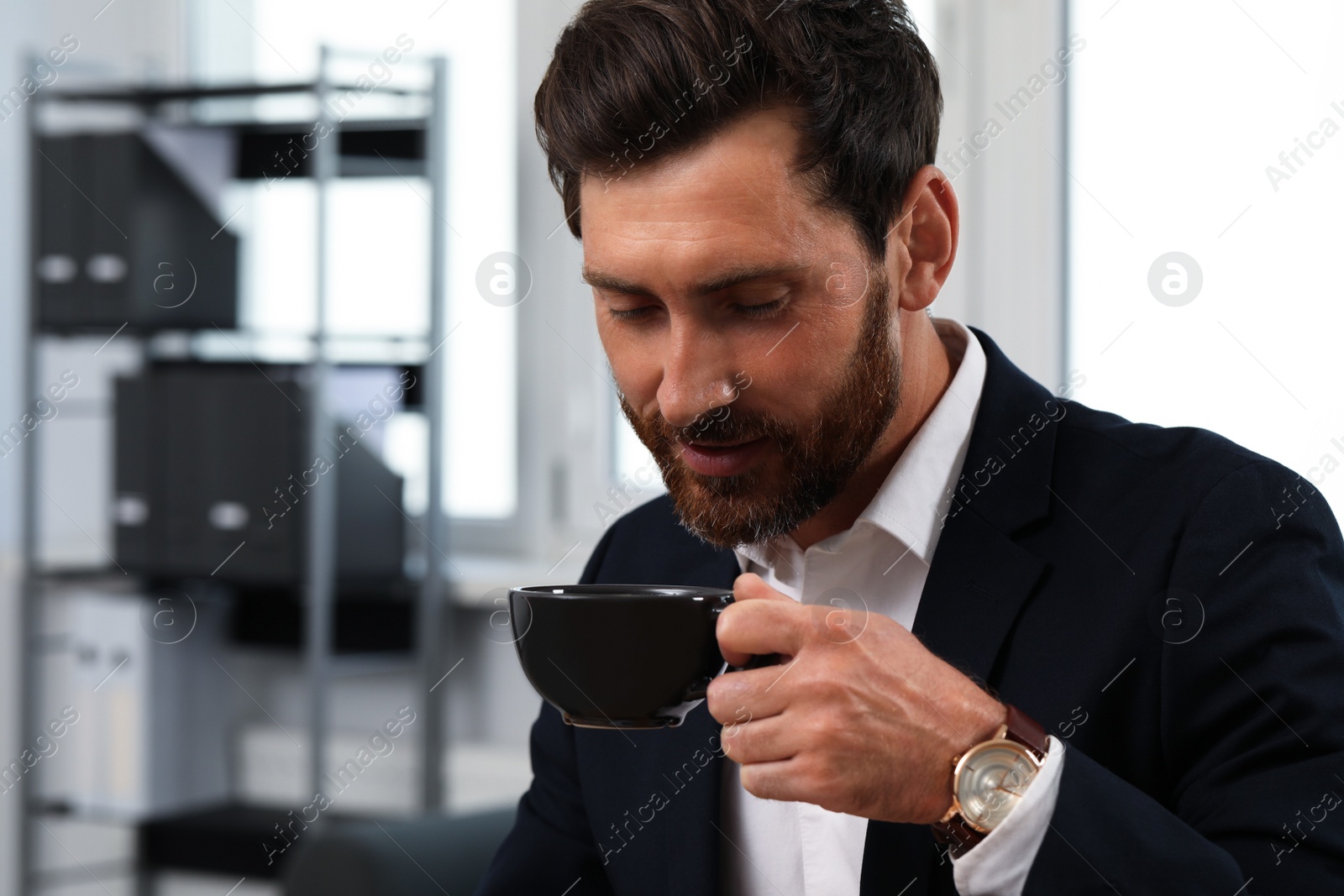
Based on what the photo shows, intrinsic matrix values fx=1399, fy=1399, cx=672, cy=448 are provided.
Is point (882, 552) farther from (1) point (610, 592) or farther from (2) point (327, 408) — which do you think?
(2) point (327, 408)

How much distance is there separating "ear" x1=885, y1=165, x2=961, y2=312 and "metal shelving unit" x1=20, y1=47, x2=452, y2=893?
1.72 metres

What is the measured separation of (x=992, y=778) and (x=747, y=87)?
0.54 metres

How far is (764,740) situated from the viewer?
0.80 meters

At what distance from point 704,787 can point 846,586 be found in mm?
199

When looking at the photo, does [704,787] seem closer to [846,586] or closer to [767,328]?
[846,586]

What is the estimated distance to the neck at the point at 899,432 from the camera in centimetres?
116

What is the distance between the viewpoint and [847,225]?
3.53 ft

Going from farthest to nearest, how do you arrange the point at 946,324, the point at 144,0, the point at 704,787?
the point at 144,0 < the point at 946,324 < the point at 704,787

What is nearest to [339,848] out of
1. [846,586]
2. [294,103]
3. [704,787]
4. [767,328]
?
[704,787]

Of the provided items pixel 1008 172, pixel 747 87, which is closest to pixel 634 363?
pixel 747 87

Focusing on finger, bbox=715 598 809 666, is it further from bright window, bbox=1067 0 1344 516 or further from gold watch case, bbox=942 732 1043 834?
bright window, bbox=1067 0 1344 516

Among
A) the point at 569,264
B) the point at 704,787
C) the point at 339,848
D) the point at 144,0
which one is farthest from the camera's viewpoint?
the point at 144,0

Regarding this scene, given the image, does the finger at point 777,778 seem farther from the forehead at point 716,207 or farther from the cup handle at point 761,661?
the forehead at point 716,207

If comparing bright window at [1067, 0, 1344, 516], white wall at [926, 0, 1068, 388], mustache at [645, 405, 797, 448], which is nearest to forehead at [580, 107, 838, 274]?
mustache at [645, 405, 797, 448]
